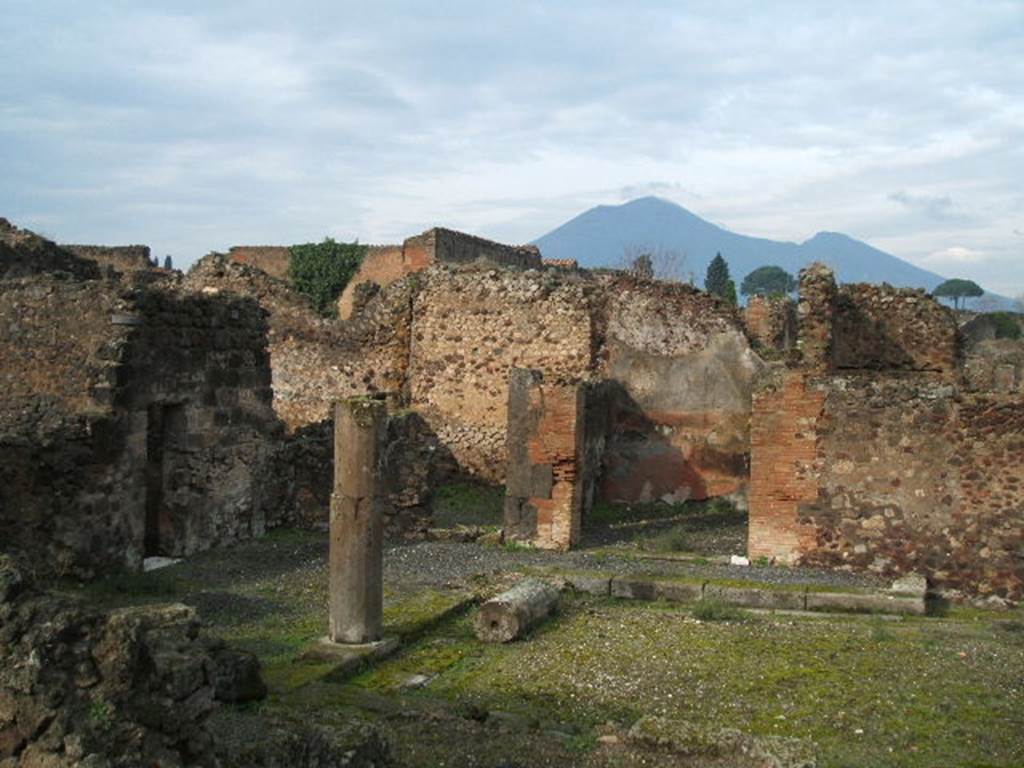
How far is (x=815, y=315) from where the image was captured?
16922 mm

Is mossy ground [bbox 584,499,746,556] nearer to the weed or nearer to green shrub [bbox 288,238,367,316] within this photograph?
the weed

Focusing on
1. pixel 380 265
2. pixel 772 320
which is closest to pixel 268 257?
pixel 380 265

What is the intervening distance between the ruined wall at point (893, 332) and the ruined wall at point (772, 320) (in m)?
6.44

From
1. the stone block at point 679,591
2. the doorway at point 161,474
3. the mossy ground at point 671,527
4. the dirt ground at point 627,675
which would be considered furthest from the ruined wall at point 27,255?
the stone block at point 679,591

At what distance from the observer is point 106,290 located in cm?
1225

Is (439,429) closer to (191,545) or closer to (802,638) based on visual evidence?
(191,545)

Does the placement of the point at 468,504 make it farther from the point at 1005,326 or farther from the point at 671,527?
the point at 1005,326

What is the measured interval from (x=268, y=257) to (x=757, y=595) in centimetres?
3996

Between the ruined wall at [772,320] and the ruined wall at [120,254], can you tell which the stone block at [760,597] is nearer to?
the ruined wall at [772,320]

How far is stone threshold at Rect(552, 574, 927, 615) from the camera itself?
11.5 m

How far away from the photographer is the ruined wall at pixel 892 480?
12633 millimetres

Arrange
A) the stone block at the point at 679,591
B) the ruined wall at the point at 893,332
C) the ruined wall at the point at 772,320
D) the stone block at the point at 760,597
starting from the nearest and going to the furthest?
the stone block at the point at 760,597, the stone block at the point at 679,591, the ruined wall at the point at 893,332, the ruined wall at the point at 772,320

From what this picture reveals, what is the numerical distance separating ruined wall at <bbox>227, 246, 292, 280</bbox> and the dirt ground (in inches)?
1408

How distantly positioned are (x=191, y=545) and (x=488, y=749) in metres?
7.54
